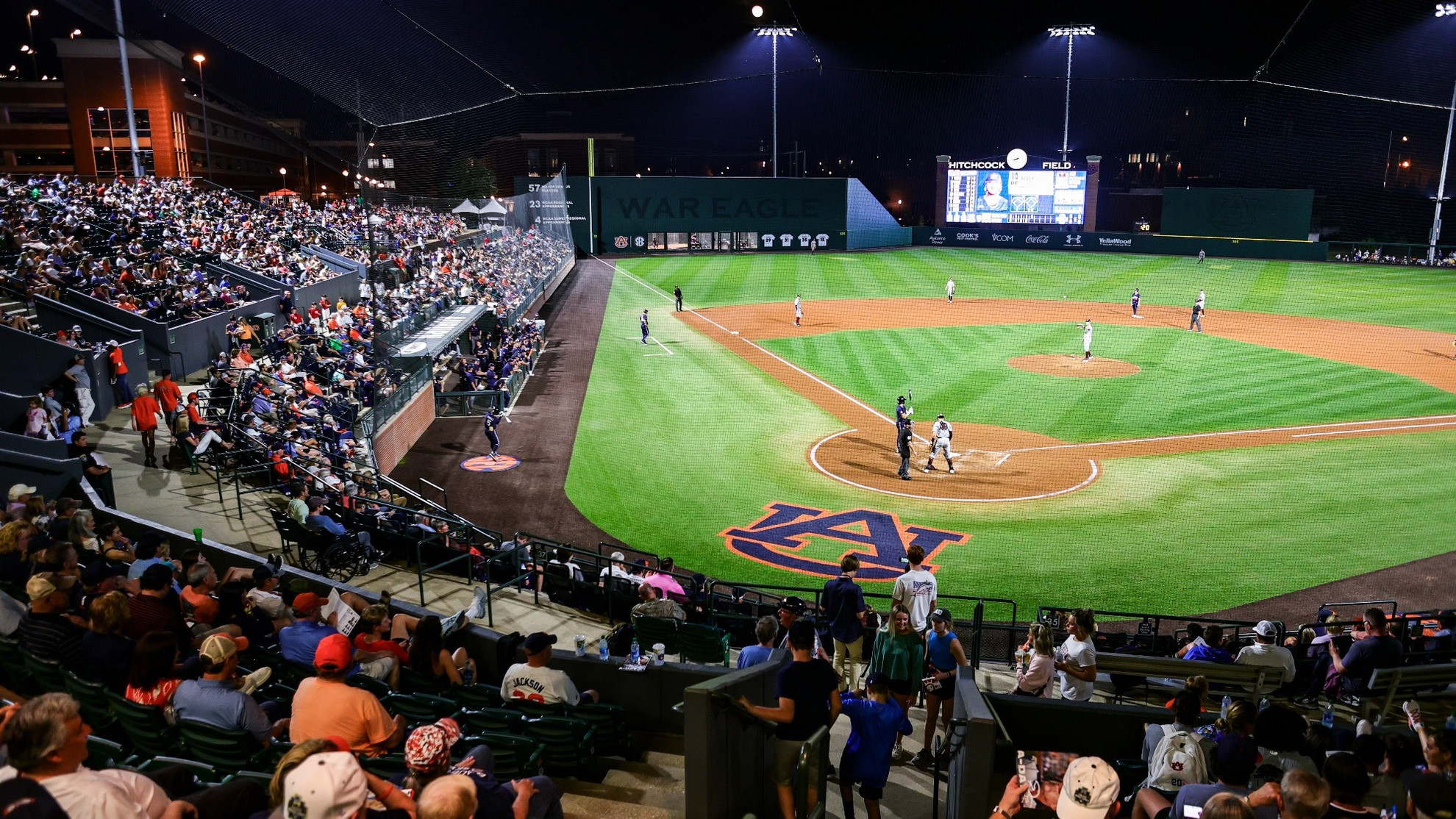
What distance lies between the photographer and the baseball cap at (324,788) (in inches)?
147

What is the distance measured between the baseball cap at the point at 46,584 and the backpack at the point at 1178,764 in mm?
7186

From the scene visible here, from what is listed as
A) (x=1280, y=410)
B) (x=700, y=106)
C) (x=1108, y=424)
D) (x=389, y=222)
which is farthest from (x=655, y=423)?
(x=700, y=106)

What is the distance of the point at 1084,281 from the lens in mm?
54469

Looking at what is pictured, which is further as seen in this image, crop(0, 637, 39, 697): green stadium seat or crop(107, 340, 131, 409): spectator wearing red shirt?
crop(107, 340, 131, 409): spectator wearing red shirt

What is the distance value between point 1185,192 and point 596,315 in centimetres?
4633

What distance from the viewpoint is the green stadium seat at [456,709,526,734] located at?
5828 millimetres

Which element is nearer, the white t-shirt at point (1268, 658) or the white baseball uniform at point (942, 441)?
the white t-shirt at point (1268, 658)

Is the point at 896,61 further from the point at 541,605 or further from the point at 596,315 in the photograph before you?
→ the point at 541,605

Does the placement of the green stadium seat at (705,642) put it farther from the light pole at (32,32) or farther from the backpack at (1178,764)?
the light pole at (32,32)

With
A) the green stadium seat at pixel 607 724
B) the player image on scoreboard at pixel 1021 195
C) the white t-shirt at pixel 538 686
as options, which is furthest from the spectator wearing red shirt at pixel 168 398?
Result: the player image on scoreboard at pixel 1021 195

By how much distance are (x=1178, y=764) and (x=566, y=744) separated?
3655mm

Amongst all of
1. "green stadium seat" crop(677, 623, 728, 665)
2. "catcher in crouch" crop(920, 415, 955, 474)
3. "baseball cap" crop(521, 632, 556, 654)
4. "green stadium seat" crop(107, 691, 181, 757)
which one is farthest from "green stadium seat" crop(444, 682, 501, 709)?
"catcher in crouch" crop(920, 415, 955, 474)

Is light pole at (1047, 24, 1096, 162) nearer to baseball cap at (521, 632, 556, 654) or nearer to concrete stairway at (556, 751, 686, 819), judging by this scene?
concrete stairway at (556, 751, 686, 819)

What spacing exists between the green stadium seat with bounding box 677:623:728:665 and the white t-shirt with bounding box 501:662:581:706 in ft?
6.93
